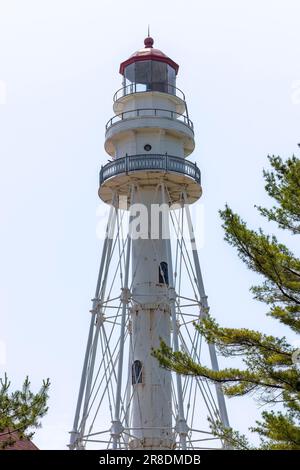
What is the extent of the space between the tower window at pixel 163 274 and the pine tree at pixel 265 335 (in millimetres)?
11984

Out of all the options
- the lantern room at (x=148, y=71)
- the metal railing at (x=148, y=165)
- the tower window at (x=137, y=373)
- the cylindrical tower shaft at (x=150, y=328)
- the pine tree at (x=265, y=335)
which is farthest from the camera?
the lantern room at (x=148, y=71)

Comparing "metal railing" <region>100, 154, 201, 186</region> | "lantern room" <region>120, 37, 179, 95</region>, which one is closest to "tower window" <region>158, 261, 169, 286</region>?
"metal railing" <region>100, 154, 201, 186</region>

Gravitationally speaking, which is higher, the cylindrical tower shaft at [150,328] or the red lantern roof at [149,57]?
the red lantern roof at [149,57]

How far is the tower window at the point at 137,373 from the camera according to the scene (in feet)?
104

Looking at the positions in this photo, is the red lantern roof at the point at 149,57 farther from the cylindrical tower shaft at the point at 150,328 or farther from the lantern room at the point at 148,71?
the cylindrical tower shaft at the point at 150,328

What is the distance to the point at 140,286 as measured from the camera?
1280 inches

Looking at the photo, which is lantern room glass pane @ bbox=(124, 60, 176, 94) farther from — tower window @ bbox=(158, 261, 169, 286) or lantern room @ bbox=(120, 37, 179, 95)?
tower window @ bbox=(158, 261, 169, 286)

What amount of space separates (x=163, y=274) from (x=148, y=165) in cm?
398

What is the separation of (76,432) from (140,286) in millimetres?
5721

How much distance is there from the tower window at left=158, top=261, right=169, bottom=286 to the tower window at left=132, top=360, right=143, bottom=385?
120 inches

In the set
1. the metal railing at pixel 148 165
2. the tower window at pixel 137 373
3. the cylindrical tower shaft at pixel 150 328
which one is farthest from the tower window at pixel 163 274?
the metal railing at pixel 148 165

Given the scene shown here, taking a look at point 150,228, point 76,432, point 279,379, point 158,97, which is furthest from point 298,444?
point 158,97

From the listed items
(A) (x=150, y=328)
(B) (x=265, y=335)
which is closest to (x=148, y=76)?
(A) (x=150, y=328)
